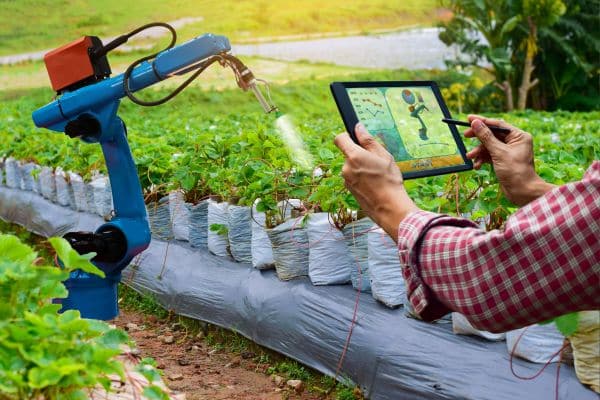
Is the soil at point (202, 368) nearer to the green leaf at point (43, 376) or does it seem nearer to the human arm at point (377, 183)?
the human arm at point (377, 183)

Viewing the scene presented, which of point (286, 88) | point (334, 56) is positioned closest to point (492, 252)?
point (286, 88)

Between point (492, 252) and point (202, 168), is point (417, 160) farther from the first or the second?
point (202, 168)

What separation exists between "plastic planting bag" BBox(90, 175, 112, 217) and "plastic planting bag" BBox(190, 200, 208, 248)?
105 centimetres

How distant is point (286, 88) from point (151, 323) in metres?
17.1

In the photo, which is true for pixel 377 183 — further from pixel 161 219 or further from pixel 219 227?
pixel 161 219

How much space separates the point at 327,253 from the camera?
3.22 meters

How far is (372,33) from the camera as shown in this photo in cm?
2350

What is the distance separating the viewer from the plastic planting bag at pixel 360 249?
10.1 feet

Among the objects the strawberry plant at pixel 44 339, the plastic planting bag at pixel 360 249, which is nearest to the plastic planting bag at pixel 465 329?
the plastic planting bag at pixel 360 249

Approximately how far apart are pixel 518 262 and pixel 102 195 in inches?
171

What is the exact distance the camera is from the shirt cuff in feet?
4.26

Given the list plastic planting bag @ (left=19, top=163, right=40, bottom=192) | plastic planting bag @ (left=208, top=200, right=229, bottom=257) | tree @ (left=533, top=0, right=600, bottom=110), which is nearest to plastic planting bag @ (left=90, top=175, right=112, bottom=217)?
plastic planting bag @ (left=208, top=200, right=229, bottom=257)

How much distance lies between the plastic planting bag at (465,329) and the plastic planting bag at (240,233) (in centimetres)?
138

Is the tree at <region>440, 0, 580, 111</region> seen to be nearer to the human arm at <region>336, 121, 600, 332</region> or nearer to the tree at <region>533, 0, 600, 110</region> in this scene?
the tree at <region>533, 0, 600, 110</region>
